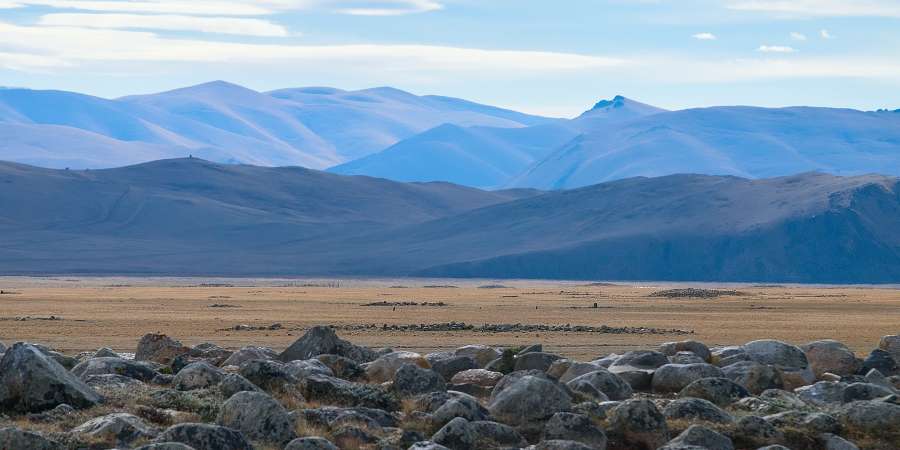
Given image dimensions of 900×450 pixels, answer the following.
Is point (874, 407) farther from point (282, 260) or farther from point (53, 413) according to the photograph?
point (282, 260)

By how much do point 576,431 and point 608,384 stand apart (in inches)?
151

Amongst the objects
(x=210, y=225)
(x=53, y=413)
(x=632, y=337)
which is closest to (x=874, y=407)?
(x=53, y=413)

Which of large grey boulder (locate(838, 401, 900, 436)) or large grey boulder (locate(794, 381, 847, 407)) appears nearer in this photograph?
large grey boulder (locate(838, 401, 900, 436))

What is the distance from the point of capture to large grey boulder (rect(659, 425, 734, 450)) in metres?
16.2

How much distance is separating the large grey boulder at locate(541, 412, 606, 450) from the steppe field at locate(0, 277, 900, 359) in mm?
14376

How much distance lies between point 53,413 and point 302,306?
4325 centimetres

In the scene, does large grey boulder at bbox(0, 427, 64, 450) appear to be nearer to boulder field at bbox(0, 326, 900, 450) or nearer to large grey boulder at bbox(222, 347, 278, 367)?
boulder field at bbox(0, 326, 900, 450)

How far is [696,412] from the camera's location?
17.9 metres

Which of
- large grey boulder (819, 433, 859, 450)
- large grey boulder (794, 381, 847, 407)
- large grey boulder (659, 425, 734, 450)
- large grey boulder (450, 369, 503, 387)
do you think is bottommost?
large grey boulder (819, 433, 859, 450)

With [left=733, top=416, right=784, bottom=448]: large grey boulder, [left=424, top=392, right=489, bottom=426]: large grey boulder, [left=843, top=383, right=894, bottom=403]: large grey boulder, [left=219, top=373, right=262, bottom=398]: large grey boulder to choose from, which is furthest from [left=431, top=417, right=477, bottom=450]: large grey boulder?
[left=843, top=383, right=894, bottom=403]: large grey boulder

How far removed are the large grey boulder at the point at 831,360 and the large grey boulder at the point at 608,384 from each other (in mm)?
5637

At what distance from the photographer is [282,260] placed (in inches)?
5389

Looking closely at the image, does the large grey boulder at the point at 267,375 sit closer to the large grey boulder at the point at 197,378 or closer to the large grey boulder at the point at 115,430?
the large grey boulder at the point at 197,378

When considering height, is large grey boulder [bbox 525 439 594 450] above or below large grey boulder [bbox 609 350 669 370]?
below
